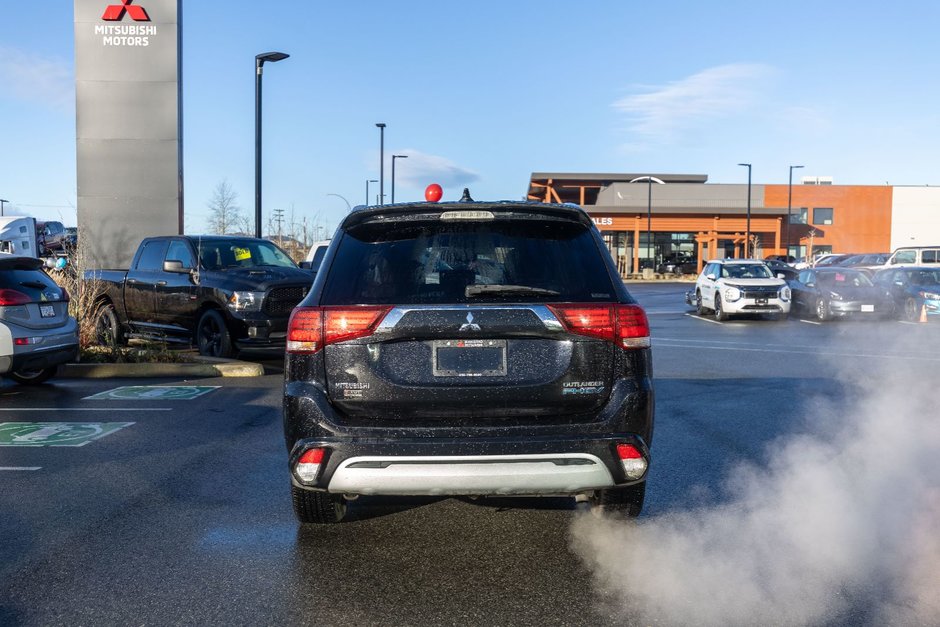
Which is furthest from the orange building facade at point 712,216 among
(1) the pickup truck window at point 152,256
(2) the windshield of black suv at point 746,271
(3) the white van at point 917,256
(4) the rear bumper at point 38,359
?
(4) the rear bumper at point 38,359

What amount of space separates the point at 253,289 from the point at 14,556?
25.9 feet

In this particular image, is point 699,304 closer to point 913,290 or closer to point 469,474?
point 913,290

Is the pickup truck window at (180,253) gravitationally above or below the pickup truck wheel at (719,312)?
above

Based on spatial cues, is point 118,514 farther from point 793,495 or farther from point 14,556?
point 793,495

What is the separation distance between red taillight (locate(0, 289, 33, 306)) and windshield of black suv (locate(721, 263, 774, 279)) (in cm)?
1805

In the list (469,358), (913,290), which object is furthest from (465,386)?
(913,290)

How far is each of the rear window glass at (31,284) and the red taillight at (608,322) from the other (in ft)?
25.1

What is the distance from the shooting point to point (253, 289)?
40.2 ft

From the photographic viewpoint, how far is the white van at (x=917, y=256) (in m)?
29.9

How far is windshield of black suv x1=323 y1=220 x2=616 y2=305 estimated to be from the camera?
14.3 ft

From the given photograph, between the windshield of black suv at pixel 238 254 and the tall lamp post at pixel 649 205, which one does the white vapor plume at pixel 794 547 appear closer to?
the windshield of black suv at pixel 238 254

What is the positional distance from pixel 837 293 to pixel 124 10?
1750 centimetres

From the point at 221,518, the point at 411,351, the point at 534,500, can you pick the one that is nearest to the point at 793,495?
the point at 534,500

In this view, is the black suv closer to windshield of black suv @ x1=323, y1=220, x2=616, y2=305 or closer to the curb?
windshield of black suv @ x1=323, y1=220, x2=616, y2=305
